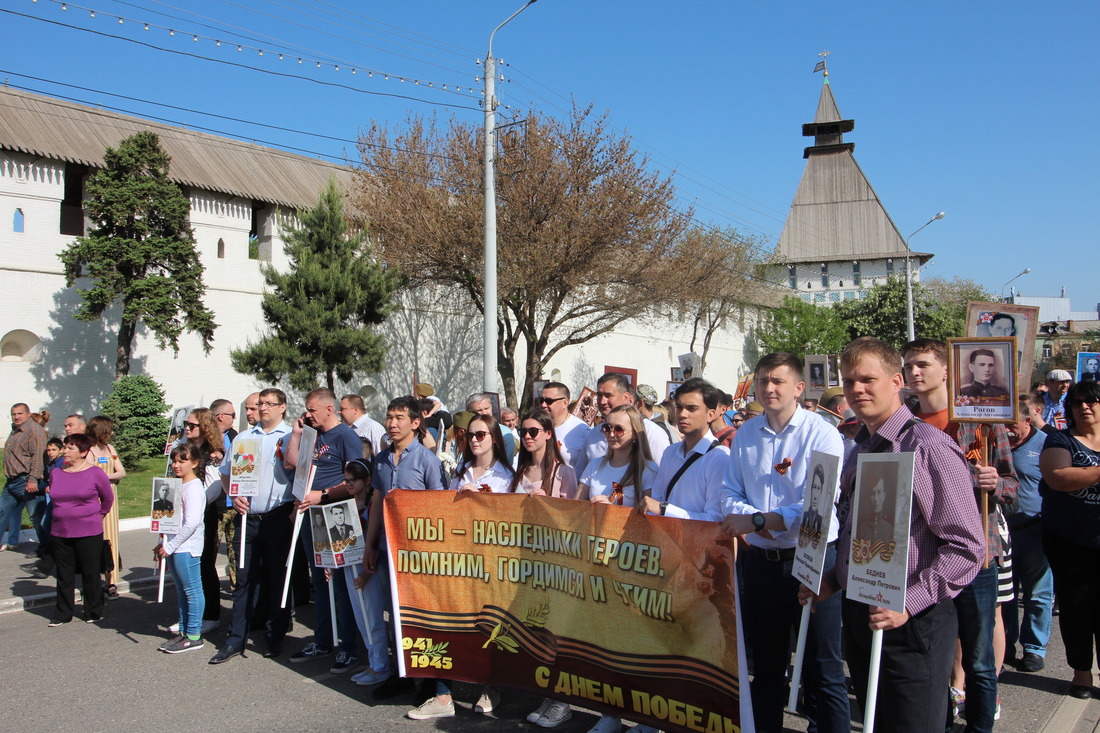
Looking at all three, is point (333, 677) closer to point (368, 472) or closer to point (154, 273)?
point (368, 472)

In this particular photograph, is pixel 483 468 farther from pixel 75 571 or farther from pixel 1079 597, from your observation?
pixel 75 571

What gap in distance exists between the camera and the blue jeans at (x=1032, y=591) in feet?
20.1

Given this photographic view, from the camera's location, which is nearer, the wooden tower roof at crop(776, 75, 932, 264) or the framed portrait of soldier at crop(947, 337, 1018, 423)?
the framed portrait of soldier at crop(947, 337, 1018, 423)

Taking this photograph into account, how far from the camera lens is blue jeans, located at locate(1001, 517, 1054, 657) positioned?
20.1ft

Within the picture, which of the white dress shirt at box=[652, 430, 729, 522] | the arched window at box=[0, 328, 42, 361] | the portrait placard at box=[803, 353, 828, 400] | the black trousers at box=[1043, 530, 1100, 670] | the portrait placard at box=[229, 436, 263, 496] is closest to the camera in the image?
the white dress shirt at box=[652, 430, 729, 522]

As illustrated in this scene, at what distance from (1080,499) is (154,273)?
23.0 metres

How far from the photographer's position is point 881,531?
3.26 m

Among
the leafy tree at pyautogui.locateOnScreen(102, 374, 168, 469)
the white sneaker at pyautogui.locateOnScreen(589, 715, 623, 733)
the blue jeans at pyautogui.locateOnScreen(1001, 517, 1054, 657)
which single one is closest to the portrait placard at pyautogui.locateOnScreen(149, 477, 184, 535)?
the white sneaker at pyautogui.locateOnScreen(589, 715, 623, 733)

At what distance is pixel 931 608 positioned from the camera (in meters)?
3.23

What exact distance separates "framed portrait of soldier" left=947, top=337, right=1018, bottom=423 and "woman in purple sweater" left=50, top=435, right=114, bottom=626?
7357 millimetres

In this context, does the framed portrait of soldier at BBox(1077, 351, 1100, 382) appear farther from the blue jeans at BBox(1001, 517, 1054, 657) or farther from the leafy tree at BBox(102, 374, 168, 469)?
the leafy tree at BBox(102, 374, 168, 469)

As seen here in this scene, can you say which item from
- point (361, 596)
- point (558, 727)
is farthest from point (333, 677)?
point (558, 727)

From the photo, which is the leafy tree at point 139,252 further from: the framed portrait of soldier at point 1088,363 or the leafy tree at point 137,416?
the framed portrait of soldier at point 1088,363

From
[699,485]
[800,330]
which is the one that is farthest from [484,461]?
[800,330]
